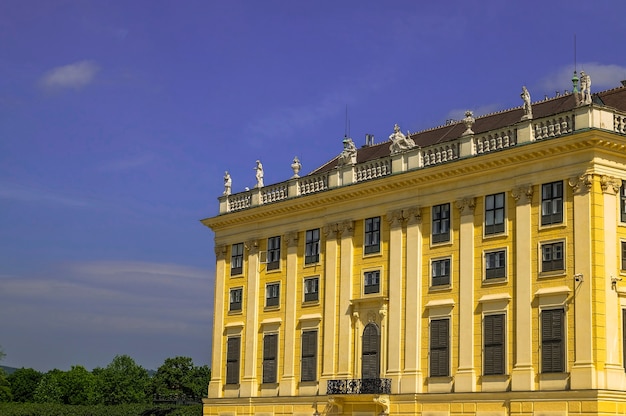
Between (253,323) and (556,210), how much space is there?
61.5ft

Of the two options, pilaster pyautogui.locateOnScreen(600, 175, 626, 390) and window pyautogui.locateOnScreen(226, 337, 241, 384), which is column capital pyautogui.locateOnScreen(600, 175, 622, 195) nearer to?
pilaster pyautogui.locateOnScreen(600, 175, 626, 390)

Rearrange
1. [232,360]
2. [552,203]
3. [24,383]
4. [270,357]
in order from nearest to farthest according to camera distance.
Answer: [552,203], [270,357], [232,360], [24,383]

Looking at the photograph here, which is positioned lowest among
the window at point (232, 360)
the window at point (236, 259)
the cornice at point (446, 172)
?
the window at point (232, 360)

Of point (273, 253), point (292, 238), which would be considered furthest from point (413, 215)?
point (273, 253)

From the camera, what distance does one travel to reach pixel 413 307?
→ 146 feet

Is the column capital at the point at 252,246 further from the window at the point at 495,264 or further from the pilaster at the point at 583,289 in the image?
the pilaster at the point at 583,289

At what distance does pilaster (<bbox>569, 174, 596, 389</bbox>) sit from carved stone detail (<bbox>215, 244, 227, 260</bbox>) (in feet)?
72.1

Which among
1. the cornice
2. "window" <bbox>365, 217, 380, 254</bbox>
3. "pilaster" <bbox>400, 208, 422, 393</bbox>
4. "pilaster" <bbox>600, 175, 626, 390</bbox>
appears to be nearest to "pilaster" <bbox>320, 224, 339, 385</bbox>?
the cornice

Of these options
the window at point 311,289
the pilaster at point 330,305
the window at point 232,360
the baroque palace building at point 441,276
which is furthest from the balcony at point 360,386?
the window at point 232,360

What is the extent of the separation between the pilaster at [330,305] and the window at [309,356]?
63cm

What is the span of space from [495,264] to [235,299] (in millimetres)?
17244

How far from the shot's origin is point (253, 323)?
53.4m

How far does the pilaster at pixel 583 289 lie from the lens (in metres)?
37.5

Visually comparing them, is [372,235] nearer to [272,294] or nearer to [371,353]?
[371,353]
